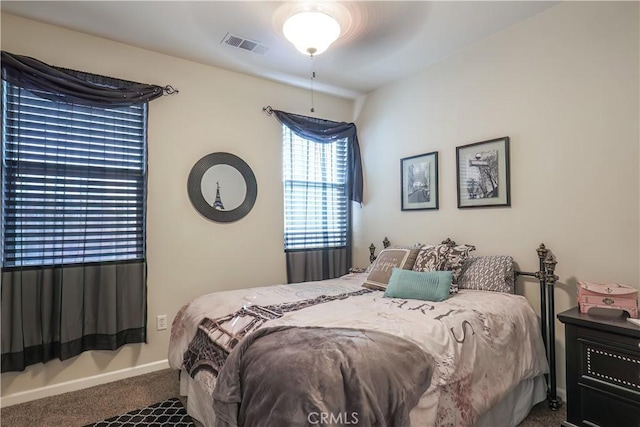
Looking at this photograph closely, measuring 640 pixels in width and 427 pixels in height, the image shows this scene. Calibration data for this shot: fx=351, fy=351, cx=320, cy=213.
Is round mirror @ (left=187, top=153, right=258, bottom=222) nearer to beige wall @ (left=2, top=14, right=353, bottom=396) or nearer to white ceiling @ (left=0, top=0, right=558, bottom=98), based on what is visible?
beige wall @ (left=2, top=14, right=353, bottom=396)

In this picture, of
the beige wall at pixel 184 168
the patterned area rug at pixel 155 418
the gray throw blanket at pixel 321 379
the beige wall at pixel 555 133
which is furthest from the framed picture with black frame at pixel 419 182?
the patterned area rug at pixel 155 418

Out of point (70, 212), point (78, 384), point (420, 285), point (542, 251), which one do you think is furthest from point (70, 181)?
point (542, 251)

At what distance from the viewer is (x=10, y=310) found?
2.31 metres

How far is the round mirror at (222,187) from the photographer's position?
3107mm

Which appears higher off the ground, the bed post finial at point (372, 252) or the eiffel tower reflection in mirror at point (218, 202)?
the eiffel tower reflection in mirror at point (218, 202)

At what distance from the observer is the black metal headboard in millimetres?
2289

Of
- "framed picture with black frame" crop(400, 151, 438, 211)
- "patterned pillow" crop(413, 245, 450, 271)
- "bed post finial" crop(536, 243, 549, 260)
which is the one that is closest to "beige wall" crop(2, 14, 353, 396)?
"framed picture with black frame" crop(400, 151, 438, 211)

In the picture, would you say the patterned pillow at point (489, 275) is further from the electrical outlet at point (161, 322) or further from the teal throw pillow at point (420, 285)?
the electrical outlet at point (161, 322)

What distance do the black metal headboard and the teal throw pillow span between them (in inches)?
24.6

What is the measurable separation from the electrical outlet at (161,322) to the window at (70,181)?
54cm

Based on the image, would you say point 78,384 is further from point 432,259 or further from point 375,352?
point 432,259

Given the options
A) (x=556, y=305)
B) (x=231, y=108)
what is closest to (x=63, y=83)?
(x=231, y=108)

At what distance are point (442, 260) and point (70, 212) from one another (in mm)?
2727

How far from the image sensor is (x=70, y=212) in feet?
8.34
